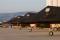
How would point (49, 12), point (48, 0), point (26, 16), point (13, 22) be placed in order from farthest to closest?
point (48, 0)
point (13, 22)
point (26, 16)
point (49, 12)

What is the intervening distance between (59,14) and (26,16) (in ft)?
6.59

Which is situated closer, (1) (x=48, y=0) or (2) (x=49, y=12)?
(2) (x=49, y=12)

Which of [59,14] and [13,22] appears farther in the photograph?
[13,22]

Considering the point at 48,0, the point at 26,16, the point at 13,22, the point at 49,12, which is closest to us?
the point at 49,12

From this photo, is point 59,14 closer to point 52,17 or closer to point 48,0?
point 52,17

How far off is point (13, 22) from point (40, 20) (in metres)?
2.60

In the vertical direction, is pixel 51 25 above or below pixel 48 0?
below

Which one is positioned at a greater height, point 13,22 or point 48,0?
point 48,0

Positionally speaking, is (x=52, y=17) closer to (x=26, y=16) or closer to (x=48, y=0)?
(x=26, y=16)

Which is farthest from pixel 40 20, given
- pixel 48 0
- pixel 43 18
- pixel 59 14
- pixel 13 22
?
pixel 48 0

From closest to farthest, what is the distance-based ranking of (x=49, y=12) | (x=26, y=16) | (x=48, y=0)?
(x=49, y=12) < (x=26, y=16) < (x=48, y=0)

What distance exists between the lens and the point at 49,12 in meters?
14.1

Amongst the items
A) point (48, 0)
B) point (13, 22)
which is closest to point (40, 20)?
point (13, 22)

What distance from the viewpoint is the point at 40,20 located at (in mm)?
14281
